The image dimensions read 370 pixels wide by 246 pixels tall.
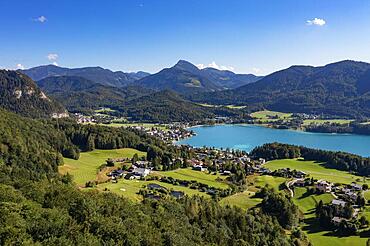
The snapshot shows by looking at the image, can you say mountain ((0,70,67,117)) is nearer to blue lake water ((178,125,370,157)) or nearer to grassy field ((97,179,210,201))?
blue lake water ((178,125,370,157))

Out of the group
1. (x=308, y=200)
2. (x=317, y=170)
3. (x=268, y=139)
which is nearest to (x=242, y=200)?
(x=308, y=200)

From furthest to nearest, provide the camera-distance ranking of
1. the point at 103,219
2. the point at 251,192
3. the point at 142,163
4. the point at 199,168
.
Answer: the point at 142,163, the point at 199,168, the point at 251,192, the point at 103,219

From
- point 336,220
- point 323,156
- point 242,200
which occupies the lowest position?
point 336,220

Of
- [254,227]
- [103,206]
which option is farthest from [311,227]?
[103,206]

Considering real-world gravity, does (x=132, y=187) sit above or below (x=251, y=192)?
above

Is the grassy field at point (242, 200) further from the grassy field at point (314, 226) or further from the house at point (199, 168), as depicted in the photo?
the house at point (199, 168)

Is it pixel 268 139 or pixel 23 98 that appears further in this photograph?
Answer: pixel 23 98

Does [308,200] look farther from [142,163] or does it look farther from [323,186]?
[142,163]
